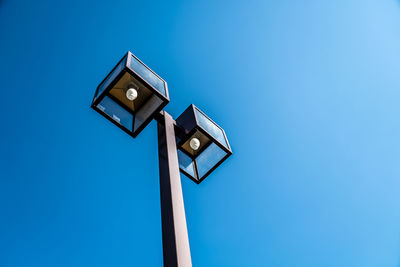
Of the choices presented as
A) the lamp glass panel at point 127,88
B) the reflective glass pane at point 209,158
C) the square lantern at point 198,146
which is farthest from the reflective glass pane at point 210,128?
the lamp glass panel at point 127,88

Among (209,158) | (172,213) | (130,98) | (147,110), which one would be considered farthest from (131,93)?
(172,213)

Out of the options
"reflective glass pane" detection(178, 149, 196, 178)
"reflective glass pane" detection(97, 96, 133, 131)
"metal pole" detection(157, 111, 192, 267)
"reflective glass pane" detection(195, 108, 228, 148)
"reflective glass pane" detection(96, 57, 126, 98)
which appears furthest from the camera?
"reflective glass pane" detection(178, 149, 196, 178)

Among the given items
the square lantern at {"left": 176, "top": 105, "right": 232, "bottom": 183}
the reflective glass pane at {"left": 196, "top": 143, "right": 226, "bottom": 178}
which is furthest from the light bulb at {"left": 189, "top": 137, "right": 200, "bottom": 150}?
the reflective glass pane at {"left": 196, "top": 143, "right": 226, "bottom": 178}

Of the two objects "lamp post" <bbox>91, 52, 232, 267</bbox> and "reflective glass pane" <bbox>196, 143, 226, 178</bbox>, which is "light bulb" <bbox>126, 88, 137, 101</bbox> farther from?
"reflective glass pane" <bbox>196, 143, 226, 178</bbox>

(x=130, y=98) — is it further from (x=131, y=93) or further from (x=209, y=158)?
(x=209, y=158)

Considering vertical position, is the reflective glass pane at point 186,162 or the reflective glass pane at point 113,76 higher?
the reflective glass pane at point 113,76

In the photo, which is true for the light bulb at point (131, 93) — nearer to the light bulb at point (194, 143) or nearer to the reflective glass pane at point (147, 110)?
the reflective glass pane at point (147, 110)

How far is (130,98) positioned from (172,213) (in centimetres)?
146

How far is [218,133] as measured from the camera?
3479 mm

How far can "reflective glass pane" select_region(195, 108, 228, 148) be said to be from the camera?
3215mm

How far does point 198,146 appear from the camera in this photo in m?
3.29

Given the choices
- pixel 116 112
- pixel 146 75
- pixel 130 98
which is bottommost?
pixel 116 112

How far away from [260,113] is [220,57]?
1.28 metres

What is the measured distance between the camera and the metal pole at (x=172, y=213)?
5.59 ft
